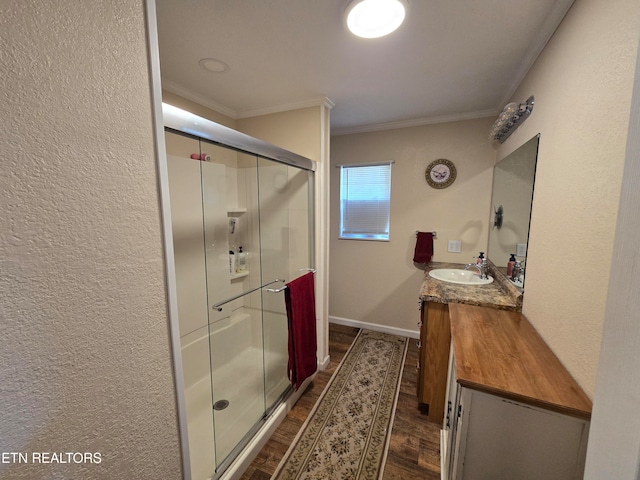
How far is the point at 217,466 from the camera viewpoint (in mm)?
1345

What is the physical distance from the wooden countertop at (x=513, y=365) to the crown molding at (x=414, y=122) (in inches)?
73.2

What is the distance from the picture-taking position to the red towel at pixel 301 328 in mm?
1759

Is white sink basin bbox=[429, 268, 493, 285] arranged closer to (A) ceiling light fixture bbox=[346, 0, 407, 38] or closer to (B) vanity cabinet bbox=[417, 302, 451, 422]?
(B) vanity cabinet bbox=[417, 302, 451, 422]

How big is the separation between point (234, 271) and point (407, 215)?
1847mm

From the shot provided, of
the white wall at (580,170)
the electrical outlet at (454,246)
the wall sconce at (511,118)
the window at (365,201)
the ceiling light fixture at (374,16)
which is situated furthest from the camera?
the window at (365,201)

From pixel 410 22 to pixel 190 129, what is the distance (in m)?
1.15

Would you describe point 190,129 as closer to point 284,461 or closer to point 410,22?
point 410,22

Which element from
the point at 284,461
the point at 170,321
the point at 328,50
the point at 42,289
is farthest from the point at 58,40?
the point at 284,461

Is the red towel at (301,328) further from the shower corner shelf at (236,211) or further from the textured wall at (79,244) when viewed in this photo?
the textured wall at (79,244)

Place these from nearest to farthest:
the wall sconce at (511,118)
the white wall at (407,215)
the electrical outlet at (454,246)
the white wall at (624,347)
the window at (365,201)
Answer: the white wall at (624,347) < the wall sconce at (511,118) < the white wall at (407,215) < the electrical outlet at (454,246) < the window at (365,201)

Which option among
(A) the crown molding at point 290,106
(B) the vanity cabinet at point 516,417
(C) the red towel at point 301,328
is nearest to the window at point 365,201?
(A) the crown molding at point 290,106

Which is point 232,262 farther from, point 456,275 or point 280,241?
point 456,275

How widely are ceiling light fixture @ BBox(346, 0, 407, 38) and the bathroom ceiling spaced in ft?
0.16

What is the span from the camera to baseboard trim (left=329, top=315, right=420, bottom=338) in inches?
112
